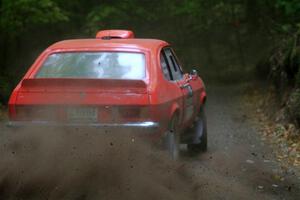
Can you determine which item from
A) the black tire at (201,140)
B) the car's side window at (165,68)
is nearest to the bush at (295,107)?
the black tire at (201,140)

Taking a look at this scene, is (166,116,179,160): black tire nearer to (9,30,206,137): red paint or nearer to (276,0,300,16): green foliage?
(9,30,206,137): red paint

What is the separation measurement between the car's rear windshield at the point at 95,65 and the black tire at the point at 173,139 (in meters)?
0.72

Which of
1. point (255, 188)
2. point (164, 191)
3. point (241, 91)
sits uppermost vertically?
point (164, 191)

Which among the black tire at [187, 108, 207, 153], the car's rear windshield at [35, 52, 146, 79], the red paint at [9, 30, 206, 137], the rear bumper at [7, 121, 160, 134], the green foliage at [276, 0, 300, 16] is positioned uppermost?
the car's rear windshield at [35, 52, 146, 79]

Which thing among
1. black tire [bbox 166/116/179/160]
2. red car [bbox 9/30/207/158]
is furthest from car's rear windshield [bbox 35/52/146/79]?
black tire [bbox 166/116/179/160]

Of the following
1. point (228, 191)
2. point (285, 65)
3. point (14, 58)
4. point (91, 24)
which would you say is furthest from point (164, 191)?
point (14, 58)

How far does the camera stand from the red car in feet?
23.7

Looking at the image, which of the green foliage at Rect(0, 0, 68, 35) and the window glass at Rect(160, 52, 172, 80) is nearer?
the window glass at Rect(160, 52, 172, 80)

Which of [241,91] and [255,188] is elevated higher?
[255,188]

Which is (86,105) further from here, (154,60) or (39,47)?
(39,47)

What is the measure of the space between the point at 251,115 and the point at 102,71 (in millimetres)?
9338

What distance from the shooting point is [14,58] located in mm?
27344

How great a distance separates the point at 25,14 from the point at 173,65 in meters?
11.6

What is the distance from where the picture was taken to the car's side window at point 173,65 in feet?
28.9
